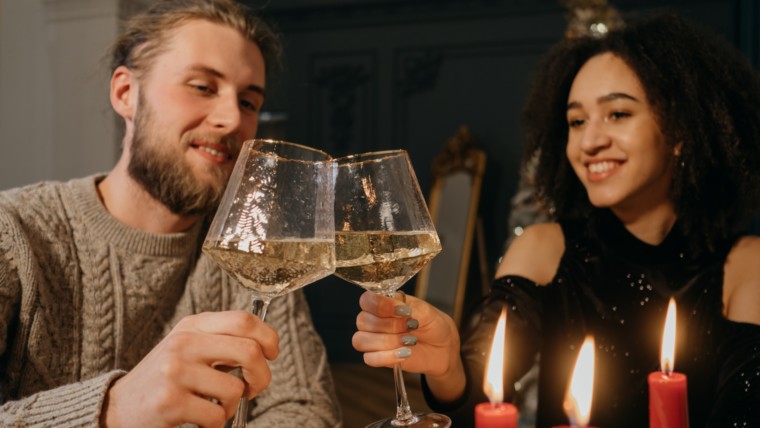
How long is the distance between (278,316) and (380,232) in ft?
2.13

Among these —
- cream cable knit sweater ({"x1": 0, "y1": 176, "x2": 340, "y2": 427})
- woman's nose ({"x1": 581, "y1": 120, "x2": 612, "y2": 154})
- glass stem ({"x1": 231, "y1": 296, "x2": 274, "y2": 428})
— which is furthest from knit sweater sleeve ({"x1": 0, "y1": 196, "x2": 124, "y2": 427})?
woman's nose ({"x1": 581, "y1": 120, "x2": 612, "y2": 154})

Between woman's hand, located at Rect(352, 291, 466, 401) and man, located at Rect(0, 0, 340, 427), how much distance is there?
28cm

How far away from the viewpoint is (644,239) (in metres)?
1.65

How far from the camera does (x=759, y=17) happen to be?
4184mm

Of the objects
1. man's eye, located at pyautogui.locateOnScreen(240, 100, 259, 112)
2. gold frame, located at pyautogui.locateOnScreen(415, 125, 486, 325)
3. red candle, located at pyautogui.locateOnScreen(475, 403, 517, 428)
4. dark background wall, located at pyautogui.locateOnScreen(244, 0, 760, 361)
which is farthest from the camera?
dark background wall, located at pyautogui.locateOnScreen(244, 0, 760, 361)

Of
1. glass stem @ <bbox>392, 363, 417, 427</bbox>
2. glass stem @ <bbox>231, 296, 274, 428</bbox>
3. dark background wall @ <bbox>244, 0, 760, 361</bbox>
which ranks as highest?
dark background wall @ <bbox>244, 0, 760, 361</bbox>

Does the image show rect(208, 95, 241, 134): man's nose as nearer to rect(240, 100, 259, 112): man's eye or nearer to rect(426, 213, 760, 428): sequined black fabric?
rect(240, 100, 259, 112): man's eye

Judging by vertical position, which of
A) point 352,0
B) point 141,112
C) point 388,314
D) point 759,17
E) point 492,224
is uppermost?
point 352,0

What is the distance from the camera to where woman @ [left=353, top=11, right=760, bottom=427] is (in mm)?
1515

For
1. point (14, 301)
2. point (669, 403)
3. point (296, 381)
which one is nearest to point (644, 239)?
point (296, 381)

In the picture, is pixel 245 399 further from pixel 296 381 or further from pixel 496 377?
pixel 296 381

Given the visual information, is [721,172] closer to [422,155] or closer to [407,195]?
[407,195]

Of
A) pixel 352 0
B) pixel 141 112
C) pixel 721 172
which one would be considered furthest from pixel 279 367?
pixel 352 0

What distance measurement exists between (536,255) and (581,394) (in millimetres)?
1191
